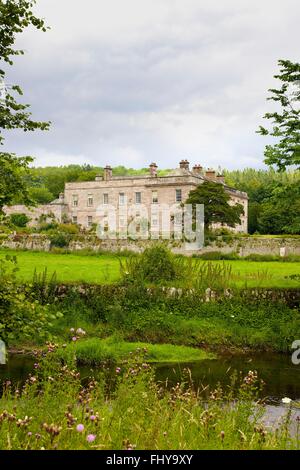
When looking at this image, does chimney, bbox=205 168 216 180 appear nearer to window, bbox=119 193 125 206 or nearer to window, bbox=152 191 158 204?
window, bbox=152 191 158 204

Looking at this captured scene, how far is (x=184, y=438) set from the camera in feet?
19.8

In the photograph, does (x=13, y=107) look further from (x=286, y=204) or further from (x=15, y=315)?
(x=286, y=204)

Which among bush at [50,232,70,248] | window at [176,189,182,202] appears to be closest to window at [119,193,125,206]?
window at [176,189,182,202]

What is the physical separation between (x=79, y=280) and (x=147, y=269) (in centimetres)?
288

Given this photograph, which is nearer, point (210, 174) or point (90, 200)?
point (210, 174)

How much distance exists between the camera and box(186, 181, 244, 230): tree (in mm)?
46000

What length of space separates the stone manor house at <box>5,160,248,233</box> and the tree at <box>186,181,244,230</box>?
15.7m

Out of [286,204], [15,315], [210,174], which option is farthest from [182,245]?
[210,174]

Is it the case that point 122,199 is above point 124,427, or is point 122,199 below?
above

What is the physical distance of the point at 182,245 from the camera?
38500mm

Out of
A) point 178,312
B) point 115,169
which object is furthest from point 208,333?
point 115,169

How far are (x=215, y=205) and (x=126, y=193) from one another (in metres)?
24.7
